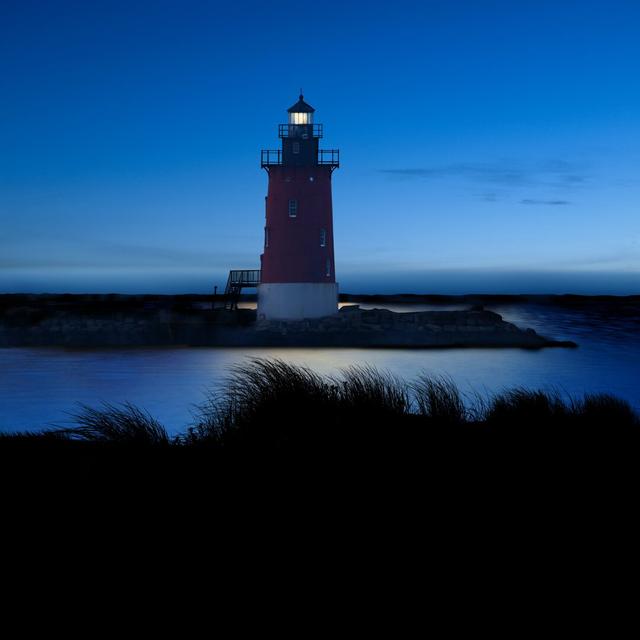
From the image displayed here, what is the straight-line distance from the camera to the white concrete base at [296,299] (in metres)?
28.8

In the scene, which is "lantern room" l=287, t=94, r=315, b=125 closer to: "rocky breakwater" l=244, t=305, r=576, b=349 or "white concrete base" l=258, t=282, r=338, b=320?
"white concrete base" l=258, t=282, r=338, b=320

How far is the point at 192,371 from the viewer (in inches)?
1026

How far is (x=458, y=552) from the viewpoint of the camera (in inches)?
163

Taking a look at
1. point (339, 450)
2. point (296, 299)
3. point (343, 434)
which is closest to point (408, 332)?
point (296, 299)

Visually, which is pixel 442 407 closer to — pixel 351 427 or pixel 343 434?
pixel 351 427

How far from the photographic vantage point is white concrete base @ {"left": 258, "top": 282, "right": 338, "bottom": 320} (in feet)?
94.4

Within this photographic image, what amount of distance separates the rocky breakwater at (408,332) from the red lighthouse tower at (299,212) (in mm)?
2357

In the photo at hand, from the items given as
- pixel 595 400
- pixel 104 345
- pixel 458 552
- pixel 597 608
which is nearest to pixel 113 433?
pixel 458 552

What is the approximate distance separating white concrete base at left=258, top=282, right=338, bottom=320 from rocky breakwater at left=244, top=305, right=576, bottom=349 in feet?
1.97

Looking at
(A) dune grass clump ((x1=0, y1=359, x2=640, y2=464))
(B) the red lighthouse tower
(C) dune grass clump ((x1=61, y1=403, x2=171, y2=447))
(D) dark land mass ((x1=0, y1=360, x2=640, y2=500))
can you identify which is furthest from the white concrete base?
(C) dune grass clump ((x1=61, y1=403, x2=171, y2=447))

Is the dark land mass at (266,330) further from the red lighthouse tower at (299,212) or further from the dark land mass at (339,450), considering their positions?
the dark land mass at (339,450)

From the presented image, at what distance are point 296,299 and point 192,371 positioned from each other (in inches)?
217

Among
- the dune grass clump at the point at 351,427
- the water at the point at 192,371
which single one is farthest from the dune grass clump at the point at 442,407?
the water at the point at 192,371

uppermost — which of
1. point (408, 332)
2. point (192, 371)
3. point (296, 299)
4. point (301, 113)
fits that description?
point (301, 113)
